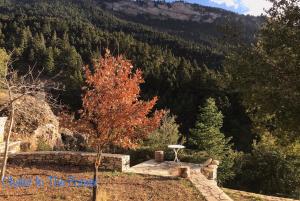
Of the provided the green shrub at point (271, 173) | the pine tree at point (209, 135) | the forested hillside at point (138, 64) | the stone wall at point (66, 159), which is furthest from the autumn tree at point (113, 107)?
the forested hillside at point (138, 64)

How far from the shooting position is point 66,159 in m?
15.0

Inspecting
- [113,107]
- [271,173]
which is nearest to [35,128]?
[113,107]

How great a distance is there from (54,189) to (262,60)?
757 cm

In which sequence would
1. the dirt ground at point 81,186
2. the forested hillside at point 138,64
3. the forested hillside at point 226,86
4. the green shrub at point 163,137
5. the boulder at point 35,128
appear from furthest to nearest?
the forested hillside at point 138,64 < the green shrub at point 163,137 < the boulder at point 35,128 < the dirt ground at point 81,186 < the forested hillside at point 226,86

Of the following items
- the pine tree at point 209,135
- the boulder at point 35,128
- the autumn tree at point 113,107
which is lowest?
the pine tree at point 209,135

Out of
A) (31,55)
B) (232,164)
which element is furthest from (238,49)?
(31,55)

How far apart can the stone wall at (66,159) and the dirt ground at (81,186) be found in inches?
22.4

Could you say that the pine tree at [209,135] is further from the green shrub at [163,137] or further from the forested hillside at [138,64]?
the forested hillside at [138,64]

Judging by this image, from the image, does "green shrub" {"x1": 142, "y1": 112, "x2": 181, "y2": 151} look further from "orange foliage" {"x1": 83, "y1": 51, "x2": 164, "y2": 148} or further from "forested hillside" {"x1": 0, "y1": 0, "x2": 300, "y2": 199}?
"orange foliage" {"x1": 83, "y1": 51, "x2": 164, "y2": 148}

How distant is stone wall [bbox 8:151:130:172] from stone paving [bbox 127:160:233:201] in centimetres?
93

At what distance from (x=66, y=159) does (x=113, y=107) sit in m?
5.97

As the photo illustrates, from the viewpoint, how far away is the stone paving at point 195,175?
11.8m

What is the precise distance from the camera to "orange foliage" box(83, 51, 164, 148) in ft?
32.8

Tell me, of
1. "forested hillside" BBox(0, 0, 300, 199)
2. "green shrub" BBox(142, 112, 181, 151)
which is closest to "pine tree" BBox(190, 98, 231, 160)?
"forested hillside" BBox(0, 0, 300, 199)
